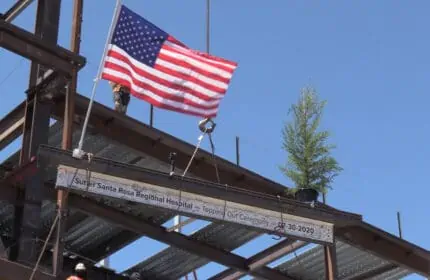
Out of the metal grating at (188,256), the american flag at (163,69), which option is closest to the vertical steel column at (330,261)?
the metal grating at (188,256)

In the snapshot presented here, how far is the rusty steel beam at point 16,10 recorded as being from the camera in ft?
51.9

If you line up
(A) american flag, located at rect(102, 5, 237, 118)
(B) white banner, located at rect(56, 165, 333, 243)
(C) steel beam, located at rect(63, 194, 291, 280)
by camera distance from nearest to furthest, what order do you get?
(B) white banner, located at rect(56, 165, 333, 243), (A) american flag, located at rect(102, 5, 237, 118), (C) steel beam, located at rect(63, 194, 291, 280)

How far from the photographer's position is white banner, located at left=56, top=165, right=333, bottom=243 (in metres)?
12.9

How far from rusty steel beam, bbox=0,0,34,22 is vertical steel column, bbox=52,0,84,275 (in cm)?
144

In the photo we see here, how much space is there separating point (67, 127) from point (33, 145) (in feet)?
3.29

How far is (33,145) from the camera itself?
1455 cm

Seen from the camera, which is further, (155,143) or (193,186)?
(155,143)

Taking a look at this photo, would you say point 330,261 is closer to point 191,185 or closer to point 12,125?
point 191,185

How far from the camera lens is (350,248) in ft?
63.0

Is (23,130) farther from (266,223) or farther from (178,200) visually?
(266,223)

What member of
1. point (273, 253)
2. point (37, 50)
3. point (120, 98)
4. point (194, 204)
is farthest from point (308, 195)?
point (37, 50)

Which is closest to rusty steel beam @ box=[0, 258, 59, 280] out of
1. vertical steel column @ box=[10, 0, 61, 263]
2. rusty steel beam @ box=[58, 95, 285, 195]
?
vertical steel column @ box=[10, 0, 61, 263]

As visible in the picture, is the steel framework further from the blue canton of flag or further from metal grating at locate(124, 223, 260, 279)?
the blue canton of flag

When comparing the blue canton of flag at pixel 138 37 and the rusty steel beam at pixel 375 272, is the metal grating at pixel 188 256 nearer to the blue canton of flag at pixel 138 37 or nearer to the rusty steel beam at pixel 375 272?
the rusty steel beam at pixel 375 272
